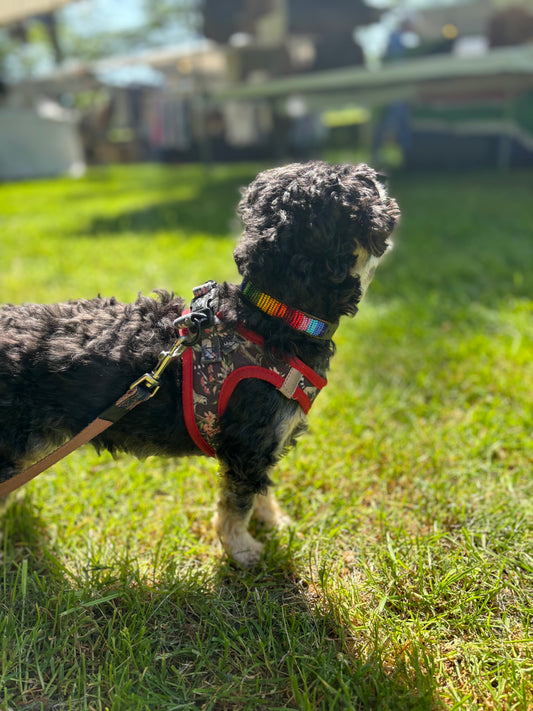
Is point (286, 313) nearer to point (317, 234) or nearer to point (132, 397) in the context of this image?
point (317, 234)

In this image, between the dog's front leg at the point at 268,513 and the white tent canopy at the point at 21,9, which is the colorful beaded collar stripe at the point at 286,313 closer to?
the dog's front leg at the point at 268,513

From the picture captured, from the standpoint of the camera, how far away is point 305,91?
472 inches

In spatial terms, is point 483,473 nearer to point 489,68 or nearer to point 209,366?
point 209,366

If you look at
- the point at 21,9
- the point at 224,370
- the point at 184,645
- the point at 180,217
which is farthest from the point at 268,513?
the point at 21,9

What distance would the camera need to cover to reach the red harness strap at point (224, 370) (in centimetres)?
199

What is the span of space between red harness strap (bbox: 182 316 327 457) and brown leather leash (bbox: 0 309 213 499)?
0.08 m

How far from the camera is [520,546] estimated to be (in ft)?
7.37

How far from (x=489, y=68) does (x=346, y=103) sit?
3926mm

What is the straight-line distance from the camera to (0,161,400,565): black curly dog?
6.14 ft

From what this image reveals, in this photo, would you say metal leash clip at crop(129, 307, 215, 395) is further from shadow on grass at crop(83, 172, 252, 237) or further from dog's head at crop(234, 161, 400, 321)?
shadow on grass at crop(83, 172, 252, 237)

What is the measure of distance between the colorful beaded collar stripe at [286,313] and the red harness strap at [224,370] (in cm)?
12

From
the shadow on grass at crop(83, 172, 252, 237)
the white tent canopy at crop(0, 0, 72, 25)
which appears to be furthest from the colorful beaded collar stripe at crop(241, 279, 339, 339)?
the white tent canopy at crop(0, 0, 72, 25)

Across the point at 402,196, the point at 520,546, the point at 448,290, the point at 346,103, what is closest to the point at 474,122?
the point at 346,103

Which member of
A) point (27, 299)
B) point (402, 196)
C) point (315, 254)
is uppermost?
point (315, 254)
